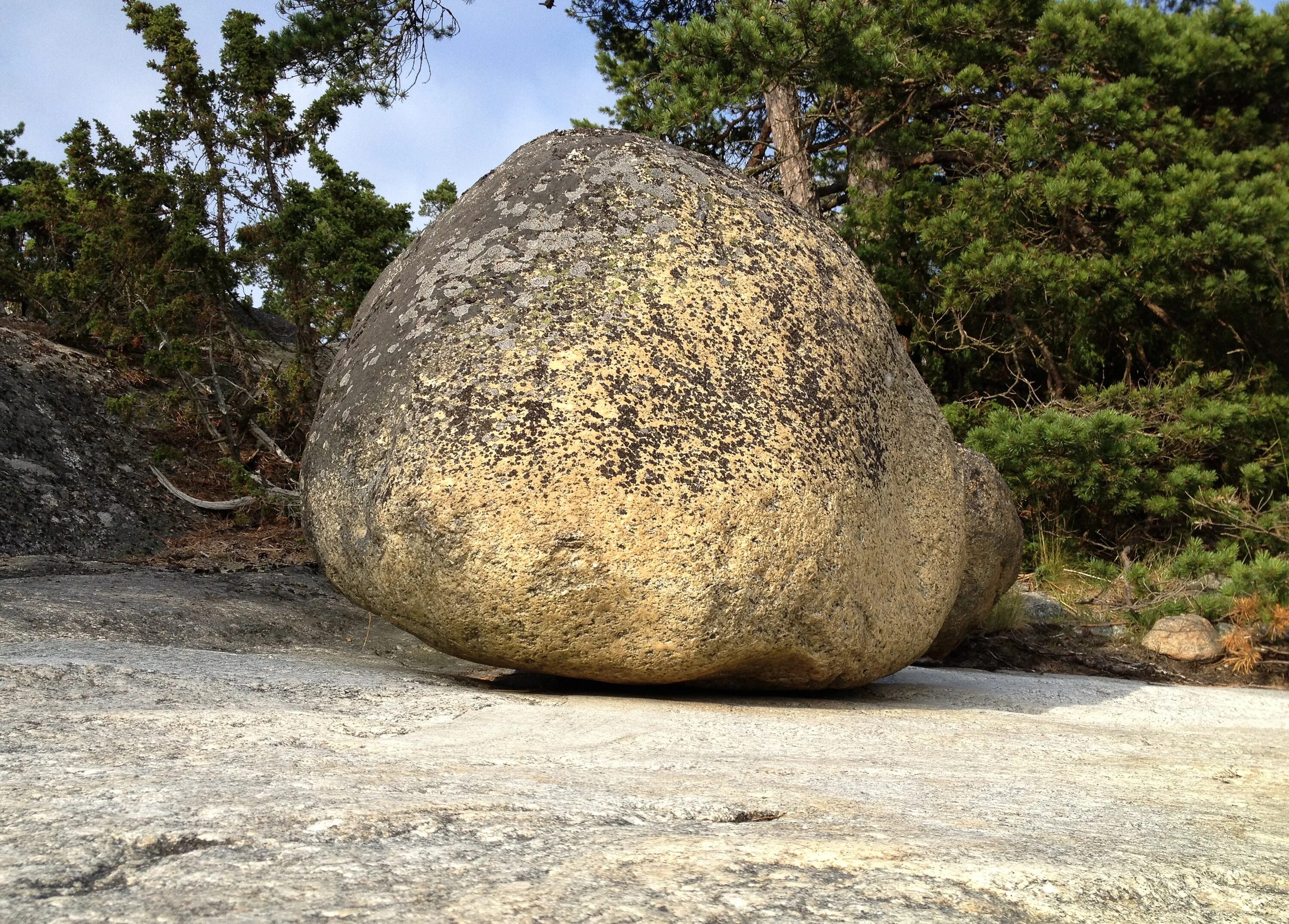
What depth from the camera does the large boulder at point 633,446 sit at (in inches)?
122

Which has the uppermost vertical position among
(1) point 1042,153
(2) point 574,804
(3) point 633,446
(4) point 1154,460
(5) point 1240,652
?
(1) point 1042,153

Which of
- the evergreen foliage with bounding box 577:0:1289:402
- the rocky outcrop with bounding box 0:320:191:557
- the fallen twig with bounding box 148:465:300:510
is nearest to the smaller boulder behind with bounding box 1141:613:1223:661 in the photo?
the evergreen foliage with bounding box 577:0:1289:402

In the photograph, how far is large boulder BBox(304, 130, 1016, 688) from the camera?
3.11 metres

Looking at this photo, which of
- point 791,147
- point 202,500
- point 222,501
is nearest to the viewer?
point 202,500

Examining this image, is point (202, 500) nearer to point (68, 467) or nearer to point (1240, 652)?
point (68, 467)

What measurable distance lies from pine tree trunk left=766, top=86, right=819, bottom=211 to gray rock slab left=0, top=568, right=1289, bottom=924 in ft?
17.4

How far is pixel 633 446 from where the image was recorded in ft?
10.3

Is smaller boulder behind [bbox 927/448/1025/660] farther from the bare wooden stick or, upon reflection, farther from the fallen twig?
the bare wooden stick

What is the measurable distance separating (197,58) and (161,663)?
588 centimetres

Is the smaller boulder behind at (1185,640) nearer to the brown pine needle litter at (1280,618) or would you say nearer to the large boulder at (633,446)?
the brown pine needle litter at (1280,618)

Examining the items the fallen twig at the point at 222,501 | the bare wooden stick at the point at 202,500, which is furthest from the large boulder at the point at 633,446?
the bare wooden stick at the point at 202,500

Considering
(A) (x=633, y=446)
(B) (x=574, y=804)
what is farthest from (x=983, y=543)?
(B) (x=574, y=804)

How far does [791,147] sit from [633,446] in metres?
5.49

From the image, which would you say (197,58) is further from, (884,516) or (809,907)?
(809,907)
